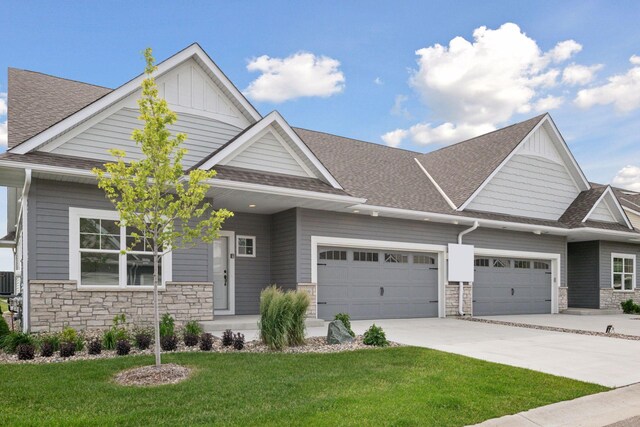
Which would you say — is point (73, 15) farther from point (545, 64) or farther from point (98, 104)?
point (545, 64)

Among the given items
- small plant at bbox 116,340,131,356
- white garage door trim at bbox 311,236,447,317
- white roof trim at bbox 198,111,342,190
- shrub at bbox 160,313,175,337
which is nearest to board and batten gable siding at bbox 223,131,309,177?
white roof trim at bbox 198,111,342,190

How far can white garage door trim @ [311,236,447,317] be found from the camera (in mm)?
13742

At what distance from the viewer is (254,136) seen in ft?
40.1

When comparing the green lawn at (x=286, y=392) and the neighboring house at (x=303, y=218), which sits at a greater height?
the neighboring house at (x=303, y=218)

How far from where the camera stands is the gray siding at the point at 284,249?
532 inches

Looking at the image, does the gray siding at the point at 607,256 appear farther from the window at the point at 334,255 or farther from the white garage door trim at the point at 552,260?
the window at the point at 334,255

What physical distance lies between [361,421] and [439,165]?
1574 centimetres

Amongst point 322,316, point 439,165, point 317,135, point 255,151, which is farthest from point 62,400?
point 439,165

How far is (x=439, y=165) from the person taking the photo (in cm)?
1967

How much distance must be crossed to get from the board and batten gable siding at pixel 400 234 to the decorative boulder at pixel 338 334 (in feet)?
10.9

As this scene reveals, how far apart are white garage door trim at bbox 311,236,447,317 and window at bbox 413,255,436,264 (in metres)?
0.25

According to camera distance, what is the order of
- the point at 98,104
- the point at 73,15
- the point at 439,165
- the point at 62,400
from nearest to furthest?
the point at 62,400
the point at 98,104
the point at 73,15
the point at 439,165

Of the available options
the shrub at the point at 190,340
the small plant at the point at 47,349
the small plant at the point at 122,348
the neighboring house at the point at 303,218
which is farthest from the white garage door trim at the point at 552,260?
the small plant at the point at 47,349

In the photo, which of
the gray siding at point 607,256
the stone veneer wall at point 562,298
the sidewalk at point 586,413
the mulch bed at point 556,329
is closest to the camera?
the sidewalk at point 586,413
